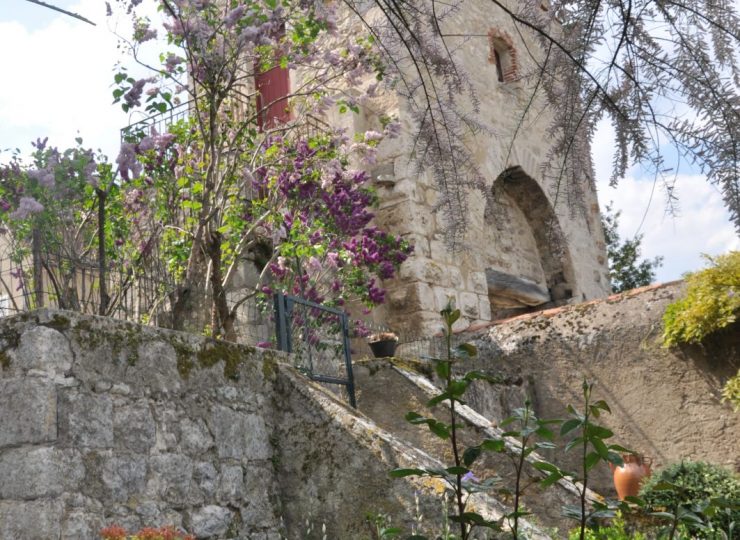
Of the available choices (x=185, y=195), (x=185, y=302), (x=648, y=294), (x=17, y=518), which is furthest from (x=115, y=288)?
(x=648, y=294)

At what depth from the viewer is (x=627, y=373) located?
6453mm

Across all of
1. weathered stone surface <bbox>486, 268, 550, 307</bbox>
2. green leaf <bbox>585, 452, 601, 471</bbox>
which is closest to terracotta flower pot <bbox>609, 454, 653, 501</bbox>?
green leaf <bbox>585, 452, 601, 471</bbox>

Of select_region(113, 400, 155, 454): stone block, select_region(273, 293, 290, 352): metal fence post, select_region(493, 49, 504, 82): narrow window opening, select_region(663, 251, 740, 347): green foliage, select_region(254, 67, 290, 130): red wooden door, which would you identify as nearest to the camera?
select_region(113, 400, 155, 454): stone block

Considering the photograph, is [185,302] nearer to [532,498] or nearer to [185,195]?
[185,195]

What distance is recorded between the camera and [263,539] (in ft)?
13.1

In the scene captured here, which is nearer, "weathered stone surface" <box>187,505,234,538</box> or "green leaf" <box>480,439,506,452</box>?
"green leaf" <box>480,439,506,452</box>

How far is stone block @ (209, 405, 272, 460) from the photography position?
397 cm

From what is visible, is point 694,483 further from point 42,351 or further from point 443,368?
point 42,351

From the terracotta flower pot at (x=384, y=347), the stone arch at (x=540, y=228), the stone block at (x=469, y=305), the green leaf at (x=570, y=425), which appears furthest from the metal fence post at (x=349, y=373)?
the stone arch at (x=540, y=228)

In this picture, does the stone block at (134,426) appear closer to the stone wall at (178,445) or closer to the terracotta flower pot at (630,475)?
the stone wall at (178,445)

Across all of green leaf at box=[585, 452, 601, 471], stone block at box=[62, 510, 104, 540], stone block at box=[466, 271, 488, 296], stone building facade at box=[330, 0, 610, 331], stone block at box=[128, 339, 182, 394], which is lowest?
stone block at box=[62, 510, 104, 540]

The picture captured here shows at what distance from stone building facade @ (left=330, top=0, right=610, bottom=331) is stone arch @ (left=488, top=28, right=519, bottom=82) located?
0.01 metres

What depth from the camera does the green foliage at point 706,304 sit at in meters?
5.92

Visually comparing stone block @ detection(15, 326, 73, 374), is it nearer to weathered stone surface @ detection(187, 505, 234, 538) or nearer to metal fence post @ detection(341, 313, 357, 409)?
weathered stone surface @ detection(187, 505, 234, 538)
